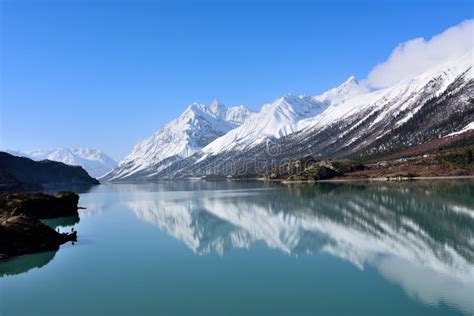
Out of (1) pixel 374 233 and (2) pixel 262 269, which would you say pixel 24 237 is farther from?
(1) pixel 374 233

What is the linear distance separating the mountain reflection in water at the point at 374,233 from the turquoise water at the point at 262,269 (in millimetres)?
151

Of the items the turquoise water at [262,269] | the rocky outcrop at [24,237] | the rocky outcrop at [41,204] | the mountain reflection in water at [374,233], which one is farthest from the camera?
the rocky outcrop at [41,204]

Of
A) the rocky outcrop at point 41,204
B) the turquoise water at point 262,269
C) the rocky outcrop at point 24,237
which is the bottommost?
the turquoise water at point 262,269

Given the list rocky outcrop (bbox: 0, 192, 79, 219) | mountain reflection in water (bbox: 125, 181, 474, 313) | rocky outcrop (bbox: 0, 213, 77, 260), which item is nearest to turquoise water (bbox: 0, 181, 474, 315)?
mountain reflection in water (bbox: 125, 181, 474, 313)

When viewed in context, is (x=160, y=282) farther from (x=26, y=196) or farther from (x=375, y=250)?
(x=26, y=196)

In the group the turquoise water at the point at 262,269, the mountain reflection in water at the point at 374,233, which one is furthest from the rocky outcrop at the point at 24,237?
the mountain reflection in water at the point at 374,233

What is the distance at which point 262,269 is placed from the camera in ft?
136

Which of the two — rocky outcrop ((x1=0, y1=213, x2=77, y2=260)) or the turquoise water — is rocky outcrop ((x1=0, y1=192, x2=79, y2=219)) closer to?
the turquoise water

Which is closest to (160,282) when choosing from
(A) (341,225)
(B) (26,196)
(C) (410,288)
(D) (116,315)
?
(D) (116,315)

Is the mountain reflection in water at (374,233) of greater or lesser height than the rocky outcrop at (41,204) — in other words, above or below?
below

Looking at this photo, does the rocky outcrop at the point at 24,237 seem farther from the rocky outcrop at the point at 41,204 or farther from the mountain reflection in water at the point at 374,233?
the rocky outcrop at the point at 41,204

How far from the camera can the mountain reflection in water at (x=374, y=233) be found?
35.9 m

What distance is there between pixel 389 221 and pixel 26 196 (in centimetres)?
6650

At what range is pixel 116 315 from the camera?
1148 inches
